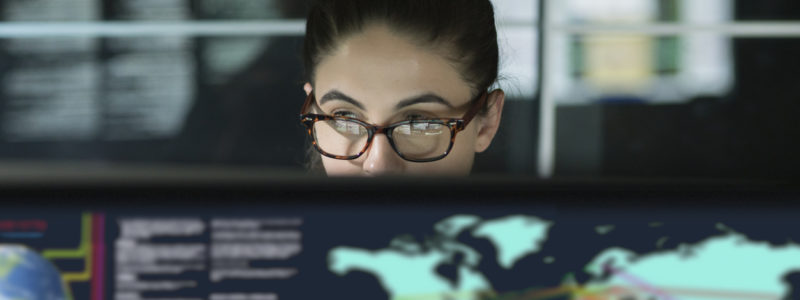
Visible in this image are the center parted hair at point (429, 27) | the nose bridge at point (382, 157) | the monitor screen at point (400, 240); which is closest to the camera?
the monitor screen at point (400, 240)

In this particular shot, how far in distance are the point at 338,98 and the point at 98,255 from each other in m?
0.47

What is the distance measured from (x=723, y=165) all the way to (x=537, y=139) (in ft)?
2.69

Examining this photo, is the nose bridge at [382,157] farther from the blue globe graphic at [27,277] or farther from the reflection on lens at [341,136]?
the blue globe graphic at [27,277]

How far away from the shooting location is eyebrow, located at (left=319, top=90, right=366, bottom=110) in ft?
2.43

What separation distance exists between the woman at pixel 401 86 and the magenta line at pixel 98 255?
37 cm

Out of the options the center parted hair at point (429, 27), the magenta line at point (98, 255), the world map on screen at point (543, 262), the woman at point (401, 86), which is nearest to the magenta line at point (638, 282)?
the world map on screen at point (543, 262)

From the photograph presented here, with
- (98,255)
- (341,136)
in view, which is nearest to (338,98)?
(341,136)

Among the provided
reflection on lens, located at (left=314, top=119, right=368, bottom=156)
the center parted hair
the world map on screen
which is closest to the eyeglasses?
reflection on lens, located at (left=314, top=119, right=368, bottom=156)

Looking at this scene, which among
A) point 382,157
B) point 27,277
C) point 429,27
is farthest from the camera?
point 429,27

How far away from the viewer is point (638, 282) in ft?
1.00

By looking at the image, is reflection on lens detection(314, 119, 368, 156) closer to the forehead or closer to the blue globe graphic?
the forehead

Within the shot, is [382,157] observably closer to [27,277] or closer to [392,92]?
[392,92]

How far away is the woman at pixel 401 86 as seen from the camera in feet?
2.31

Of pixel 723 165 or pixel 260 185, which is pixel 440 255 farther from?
pixel 723 165
